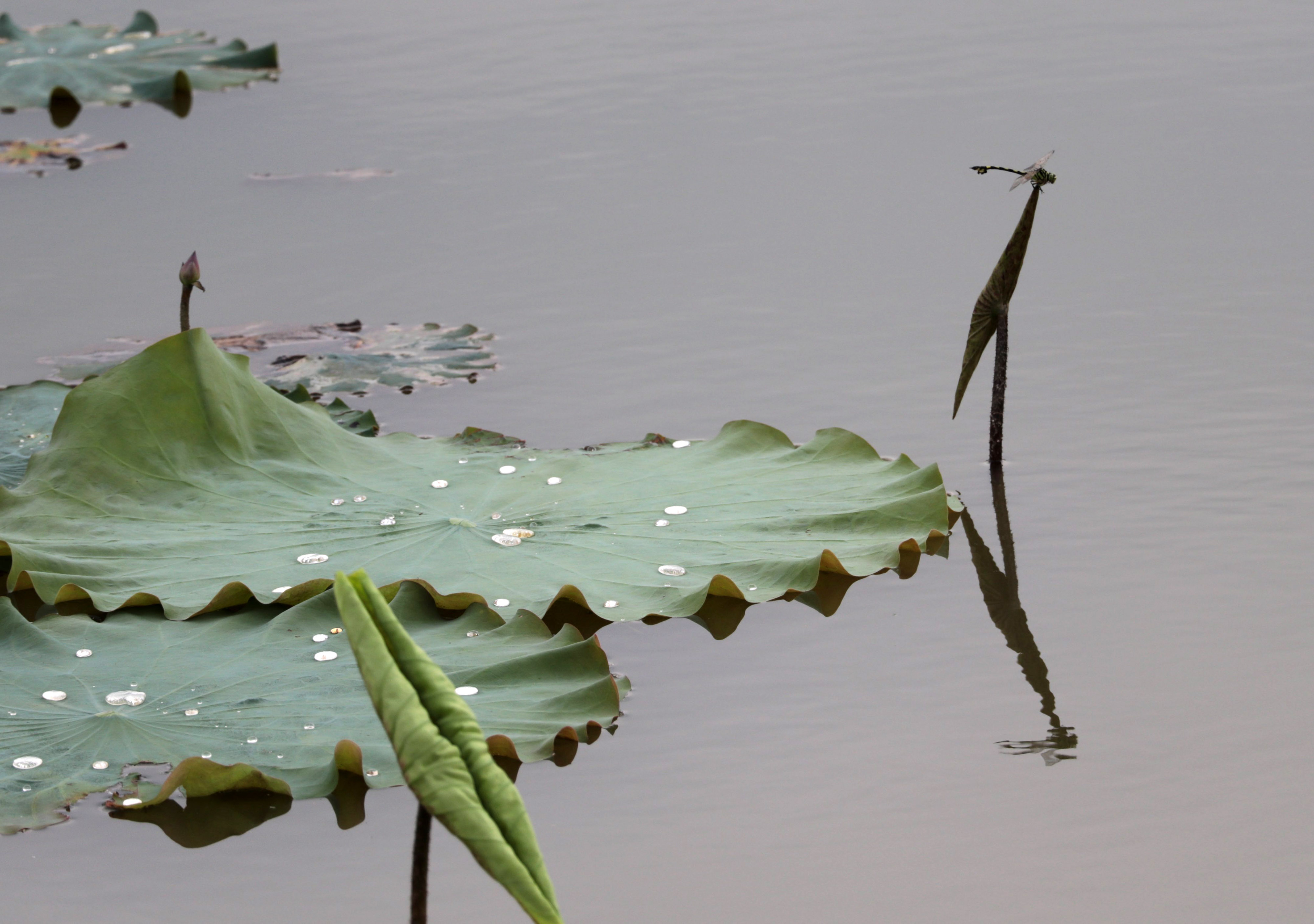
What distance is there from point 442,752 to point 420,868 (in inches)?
6.8

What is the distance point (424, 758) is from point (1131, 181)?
357 cm

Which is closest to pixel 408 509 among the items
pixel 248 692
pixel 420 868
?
pixel 248 692

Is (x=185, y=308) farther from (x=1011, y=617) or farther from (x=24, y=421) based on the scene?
(x=1011, y=617)

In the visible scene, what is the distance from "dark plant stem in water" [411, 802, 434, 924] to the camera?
112 centimetres

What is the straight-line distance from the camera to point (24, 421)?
9.18 feet

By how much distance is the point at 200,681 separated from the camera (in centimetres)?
192

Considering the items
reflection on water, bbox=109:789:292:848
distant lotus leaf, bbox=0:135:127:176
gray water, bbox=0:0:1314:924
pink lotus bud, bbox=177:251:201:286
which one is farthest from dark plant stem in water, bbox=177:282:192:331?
distant lotus leaf, bbox=0:135:127:176

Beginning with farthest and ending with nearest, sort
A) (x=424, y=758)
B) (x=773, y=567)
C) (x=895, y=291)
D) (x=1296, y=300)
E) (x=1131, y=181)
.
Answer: (x=1131, y=181) < (x=895, y=291) < (x=1296, y=300) < (x=773, y=567) < (x=424, y=758)

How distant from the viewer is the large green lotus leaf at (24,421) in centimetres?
266

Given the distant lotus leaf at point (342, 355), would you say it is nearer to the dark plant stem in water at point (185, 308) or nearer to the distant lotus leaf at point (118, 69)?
the dark plant stem in water at point (185, 308)

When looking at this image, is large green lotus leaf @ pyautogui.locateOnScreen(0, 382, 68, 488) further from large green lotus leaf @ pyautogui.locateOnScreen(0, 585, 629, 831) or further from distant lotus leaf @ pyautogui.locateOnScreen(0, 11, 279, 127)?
distant lotus leaf @ pyautogui.locateOnScreen(0, 11, 279, 127)

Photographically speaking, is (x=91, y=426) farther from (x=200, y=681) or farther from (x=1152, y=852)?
(x=1152, y=852)

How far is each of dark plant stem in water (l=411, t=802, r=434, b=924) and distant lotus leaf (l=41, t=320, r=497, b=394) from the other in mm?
2025

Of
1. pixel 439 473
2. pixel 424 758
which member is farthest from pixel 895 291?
pixel 424 758
